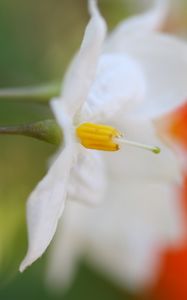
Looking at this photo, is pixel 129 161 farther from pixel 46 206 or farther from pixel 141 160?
pixel 46 206

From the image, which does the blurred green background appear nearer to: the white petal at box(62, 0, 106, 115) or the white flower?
the white flower

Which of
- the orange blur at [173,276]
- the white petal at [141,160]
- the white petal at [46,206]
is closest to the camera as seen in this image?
the white petal at [46,206]

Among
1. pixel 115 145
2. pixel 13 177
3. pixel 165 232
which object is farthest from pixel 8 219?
pixel 115 145

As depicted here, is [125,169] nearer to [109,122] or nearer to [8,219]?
[109,122]

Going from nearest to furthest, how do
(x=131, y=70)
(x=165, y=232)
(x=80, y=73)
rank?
1. (x=80, y=73)
2. (x=131, y=70)
3. (x=165, y=232)

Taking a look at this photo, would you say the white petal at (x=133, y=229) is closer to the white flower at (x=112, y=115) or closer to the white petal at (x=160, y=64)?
the white flower at (x=112, y=115)

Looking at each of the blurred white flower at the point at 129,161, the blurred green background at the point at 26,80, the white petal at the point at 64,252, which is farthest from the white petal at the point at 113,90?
the white petal at the point at 64,252

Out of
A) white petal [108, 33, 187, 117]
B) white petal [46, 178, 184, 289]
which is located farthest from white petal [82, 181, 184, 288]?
white petal [108, 33, 187, 117]
